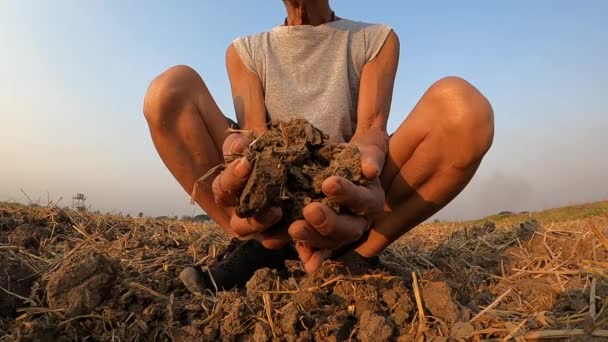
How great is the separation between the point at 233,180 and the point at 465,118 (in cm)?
132

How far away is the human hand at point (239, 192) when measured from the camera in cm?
201

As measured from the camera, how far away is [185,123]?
2914 mm

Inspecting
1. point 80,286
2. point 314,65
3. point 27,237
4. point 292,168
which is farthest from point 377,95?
point 27,237

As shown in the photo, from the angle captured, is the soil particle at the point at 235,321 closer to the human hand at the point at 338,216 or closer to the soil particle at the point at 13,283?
the human hand at the point at 338,216

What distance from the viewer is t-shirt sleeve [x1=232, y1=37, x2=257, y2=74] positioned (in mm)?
3320

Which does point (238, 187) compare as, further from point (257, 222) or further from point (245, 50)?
point (245, 50)

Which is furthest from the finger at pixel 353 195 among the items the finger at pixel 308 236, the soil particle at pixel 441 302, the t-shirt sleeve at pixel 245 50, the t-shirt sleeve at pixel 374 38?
the t-shirt sleeve at pixel 245 50

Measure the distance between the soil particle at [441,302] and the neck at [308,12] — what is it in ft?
6.64

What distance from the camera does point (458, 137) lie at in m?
2.61

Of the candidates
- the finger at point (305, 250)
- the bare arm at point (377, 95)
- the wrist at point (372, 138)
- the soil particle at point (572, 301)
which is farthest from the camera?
the bare arm at point (377, 95)

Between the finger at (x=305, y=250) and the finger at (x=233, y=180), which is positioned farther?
the finger at (x=305, y=250)

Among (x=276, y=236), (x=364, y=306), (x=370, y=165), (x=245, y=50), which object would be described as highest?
(x=245, y=50)

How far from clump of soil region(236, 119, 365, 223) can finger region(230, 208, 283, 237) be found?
38 millimetres

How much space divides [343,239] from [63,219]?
140 inches
